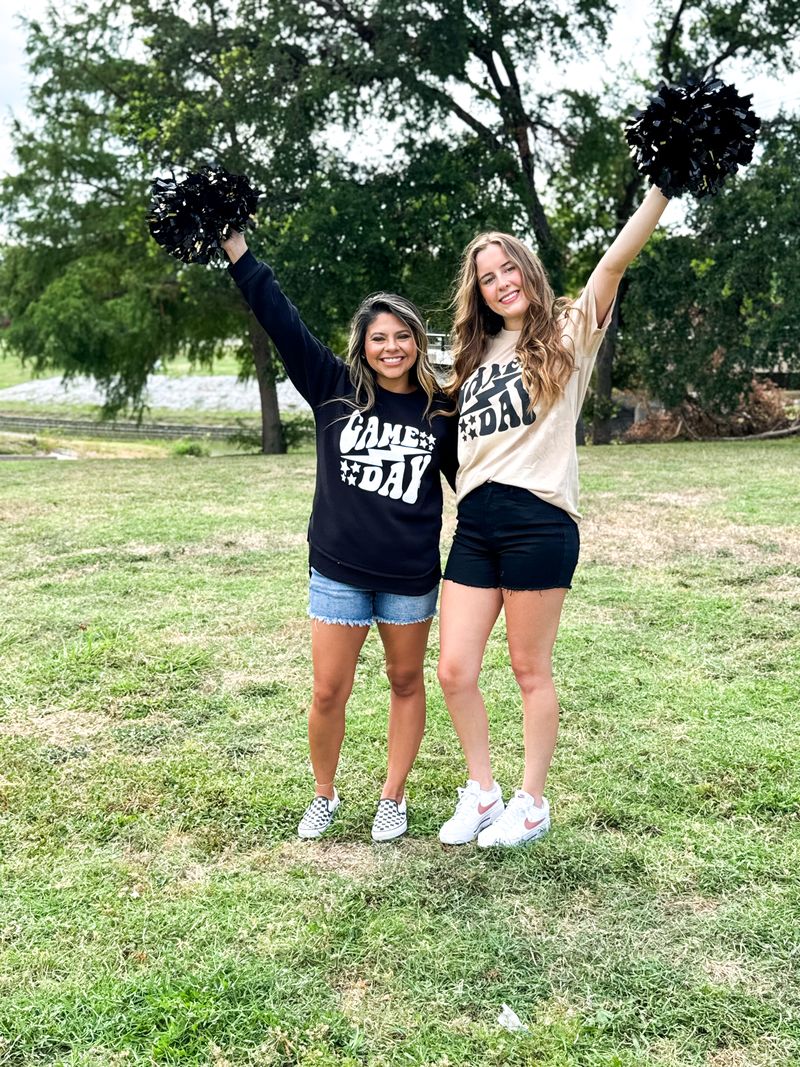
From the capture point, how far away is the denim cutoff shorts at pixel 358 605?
2.96 m

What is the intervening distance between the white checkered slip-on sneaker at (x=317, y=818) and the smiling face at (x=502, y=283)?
1.66 meters

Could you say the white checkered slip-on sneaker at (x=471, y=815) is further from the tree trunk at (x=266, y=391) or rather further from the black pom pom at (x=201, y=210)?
the tree trunk at (x=266, y=391)

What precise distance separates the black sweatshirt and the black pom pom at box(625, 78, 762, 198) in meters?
0.94

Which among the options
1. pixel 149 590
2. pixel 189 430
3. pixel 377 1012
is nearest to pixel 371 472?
pixel 377 1012

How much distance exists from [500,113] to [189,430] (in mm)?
16376

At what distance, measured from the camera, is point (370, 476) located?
2.92 m

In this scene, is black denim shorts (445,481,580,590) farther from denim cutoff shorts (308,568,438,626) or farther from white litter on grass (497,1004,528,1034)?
white litter on grass (497,1004,528,1034)

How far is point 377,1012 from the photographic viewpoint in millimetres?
2311

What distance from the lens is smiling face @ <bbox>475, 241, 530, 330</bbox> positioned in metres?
2.93

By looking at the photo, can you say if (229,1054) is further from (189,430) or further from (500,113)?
(189,430)

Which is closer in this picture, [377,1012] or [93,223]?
[377,1012]

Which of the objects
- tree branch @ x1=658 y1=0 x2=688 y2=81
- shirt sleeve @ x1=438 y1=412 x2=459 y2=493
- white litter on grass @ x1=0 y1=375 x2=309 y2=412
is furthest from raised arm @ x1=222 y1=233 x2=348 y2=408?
white litter on grass @ x1=0 y1=375 x2=309 y2=412

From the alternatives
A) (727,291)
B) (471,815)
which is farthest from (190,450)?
(471,815)

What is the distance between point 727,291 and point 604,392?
11.7 ft
